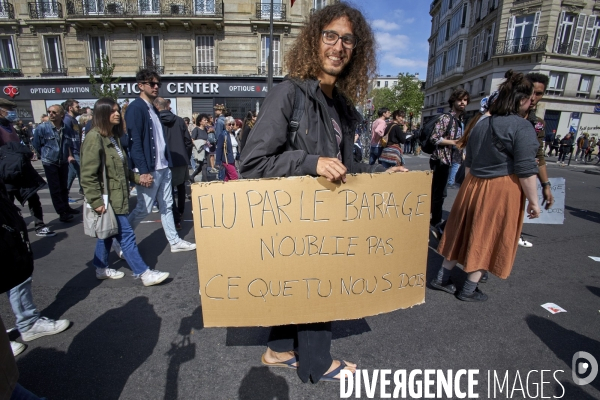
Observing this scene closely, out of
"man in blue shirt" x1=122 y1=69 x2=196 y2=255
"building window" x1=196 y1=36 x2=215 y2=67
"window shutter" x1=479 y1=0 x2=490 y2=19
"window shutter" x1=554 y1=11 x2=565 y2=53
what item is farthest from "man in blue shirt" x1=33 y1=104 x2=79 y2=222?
"window shutter" x1=479 y1=0 x2=490 y2=19

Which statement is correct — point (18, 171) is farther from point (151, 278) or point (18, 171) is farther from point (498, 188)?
point (498, 188)

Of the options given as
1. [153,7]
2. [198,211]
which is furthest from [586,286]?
[153,7]

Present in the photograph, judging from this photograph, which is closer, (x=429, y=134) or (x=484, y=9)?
(x=429, y=134)

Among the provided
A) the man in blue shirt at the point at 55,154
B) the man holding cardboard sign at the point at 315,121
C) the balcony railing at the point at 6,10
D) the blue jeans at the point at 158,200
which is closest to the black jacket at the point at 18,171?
the man in blue shirt at the point at 55,154

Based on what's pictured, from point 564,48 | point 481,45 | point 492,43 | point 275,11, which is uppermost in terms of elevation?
point 481,45

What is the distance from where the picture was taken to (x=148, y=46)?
21844 millimetres

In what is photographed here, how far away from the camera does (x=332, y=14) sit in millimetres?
1861

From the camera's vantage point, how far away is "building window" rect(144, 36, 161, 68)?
2173 cm

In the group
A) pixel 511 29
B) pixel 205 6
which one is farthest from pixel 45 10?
pixel 511 29

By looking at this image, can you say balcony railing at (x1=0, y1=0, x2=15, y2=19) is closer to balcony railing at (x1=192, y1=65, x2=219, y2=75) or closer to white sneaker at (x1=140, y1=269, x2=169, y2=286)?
balcony railing at (x1=192, y1=65, x2=219, y2=75)

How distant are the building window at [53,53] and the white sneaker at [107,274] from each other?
25971 mm

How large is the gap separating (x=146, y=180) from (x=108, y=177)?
0.55 meters

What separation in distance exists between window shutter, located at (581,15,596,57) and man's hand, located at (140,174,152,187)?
35745 millimetres

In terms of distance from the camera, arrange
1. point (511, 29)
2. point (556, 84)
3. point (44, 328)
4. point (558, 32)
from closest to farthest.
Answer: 1. point (44, 328)
2. point (558, 32)
3. point (556, 84)
4. point (511, 29)
